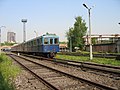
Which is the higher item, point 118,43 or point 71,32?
point 71,32

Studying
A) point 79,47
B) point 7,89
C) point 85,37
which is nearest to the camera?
point 7,89

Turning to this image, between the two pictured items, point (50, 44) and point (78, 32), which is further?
point (78, 32)

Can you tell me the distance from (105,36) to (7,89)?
94.3 metres

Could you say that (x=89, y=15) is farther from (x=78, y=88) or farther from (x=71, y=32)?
(x=71, y=32)

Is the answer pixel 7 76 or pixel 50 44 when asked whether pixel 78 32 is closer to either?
pixel 50 44

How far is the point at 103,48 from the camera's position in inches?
2149

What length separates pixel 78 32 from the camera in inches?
2854

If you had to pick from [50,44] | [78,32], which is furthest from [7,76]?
[78,32]

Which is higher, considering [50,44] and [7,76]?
[50,44]

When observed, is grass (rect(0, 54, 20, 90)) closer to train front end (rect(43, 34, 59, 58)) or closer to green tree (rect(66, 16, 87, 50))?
train front end (rect(43, 34, 59, 58))

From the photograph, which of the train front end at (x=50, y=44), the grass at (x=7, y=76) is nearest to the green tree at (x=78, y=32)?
the train front end at (x=50, y=44)

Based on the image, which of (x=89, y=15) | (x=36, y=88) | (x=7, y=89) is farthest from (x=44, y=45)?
(x=7, y=89)

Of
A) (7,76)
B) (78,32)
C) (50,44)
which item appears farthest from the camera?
(78,32)

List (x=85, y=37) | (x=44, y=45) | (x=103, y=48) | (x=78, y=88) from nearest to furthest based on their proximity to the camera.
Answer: (x=78, y=88) < (x=44, y=45) < (x=103, y=48) < (x=85, y=37)
